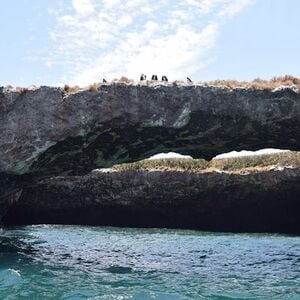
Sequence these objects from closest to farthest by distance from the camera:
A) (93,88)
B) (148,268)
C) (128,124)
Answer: (148,268), (93,88), (128,124)

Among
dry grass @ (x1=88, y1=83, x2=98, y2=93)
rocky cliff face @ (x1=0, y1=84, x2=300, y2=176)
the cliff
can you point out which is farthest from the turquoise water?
dry grass @ (x1=88, y1=83, x2=98, y2=93)

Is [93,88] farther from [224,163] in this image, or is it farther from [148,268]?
[224,163]

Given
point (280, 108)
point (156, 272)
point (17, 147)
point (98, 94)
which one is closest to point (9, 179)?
point (17, 147)

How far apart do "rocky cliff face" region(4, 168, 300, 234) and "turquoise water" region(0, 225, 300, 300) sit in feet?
14.7

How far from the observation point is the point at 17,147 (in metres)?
15.7

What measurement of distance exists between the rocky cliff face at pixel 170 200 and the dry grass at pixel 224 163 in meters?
0.55

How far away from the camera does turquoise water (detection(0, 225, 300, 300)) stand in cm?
1173

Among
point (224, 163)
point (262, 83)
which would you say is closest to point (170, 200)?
point (224, 163)

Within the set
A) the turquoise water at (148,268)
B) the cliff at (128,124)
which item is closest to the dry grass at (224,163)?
the turquoise water at (148,268)

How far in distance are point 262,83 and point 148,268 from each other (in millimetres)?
6404

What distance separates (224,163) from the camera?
31156 mm

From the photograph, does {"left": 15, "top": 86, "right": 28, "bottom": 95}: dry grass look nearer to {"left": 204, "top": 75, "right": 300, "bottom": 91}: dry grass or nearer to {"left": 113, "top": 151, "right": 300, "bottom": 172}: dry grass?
{"left": 204, "top": 75, "right": 300, "bottom": 91}: dry grass

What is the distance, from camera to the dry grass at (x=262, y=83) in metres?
16.0

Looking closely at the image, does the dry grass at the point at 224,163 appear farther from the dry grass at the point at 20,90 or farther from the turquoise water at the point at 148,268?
the dry grass at the point at 20,90
